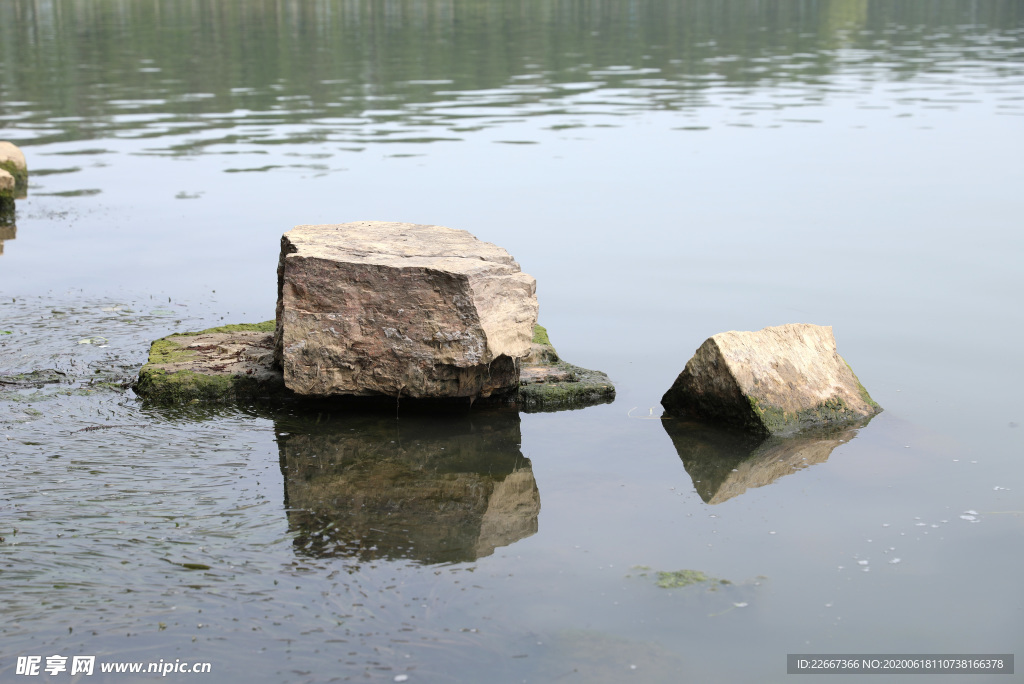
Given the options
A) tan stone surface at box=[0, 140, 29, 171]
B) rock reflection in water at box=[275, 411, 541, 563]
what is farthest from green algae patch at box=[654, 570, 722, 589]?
tan stone surface at box=[0, 140, 29, 171]

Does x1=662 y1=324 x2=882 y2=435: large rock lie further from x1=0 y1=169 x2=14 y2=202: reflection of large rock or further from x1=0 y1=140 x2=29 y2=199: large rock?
x1=0 y1=140 x2=29 y2=199: large rock

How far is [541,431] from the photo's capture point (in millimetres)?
7305

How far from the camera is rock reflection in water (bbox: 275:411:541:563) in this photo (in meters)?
5.63

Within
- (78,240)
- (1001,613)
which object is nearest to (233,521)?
(1001,613)

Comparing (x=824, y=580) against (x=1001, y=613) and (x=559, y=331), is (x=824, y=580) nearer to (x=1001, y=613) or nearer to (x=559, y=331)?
(x=1001, y=613)

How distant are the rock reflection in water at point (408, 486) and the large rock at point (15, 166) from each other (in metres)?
9.65

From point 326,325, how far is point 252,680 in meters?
3.04

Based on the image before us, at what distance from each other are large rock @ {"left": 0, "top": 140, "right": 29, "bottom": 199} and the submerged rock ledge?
26.0ft

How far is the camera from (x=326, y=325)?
7062 millimetres

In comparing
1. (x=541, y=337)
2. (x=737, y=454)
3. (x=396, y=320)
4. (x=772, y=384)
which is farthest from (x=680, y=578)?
(x=541, y=337)

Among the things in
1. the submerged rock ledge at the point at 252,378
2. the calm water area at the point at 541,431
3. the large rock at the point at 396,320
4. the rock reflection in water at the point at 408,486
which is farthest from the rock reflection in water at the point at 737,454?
the large rock at the point at 396,320

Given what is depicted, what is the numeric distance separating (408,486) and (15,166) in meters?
11.1

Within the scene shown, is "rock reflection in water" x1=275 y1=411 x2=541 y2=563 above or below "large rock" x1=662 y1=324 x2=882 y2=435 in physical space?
below

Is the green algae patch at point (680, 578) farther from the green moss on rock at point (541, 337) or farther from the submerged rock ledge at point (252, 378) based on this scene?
the green moss on rock at point (541, 337)
